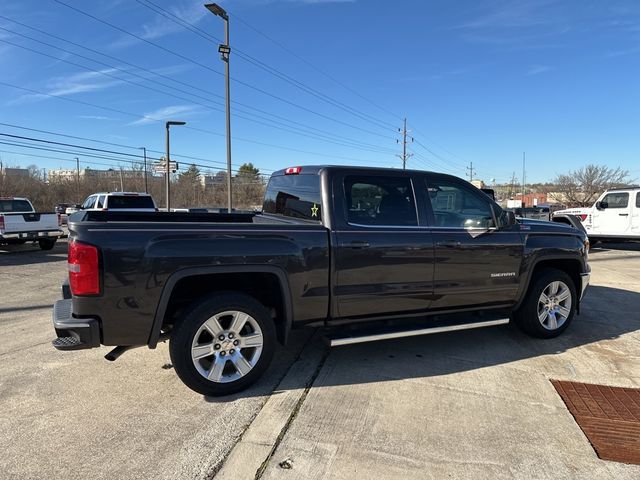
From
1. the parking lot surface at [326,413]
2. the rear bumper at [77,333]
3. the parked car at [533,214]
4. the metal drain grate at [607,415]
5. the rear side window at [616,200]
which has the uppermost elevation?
the rear side window at [616,200]

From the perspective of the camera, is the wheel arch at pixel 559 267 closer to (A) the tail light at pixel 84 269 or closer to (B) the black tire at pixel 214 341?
(B) the black tire at pixel 214 341

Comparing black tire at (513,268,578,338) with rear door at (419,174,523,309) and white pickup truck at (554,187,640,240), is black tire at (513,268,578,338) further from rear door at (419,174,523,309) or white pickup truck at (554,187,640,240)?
white pickup truck at (554,187,640,240)

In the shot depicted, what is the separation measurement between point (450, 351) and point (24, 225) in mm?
13487

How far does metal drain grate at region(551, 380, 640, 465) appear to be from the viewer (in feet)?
9.99

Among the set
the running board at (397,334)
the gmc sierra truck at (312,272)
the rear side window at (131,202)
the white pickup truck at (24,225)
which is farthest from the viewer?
the rear side window at (131,202)

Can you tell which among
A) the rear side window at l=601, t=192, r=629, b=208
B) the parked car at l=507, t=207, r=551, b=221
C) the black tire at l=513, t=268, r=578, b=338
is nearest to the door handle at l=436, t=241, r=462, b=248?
the black tire at l=513, t=268, r=578, b=338

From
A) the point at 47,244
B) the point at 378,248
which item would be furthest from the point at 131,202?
the point at 378,248

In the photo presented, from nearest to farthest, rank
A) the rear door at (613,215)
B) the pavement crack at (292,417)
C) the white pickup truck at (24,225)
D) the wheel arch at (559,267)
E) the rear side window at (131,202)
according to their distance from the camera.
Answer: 1. the pavement crack at (292,417)
2. the wheel arch at (559,267)
3. the white pickup truck at (24,225)
4. the rear door at (613,215)
5. the rear side window at (131,202)

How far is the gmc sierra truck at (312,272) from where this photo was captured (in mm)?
3305

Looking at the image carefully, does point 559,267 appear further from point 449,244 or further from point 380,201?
point 380,201

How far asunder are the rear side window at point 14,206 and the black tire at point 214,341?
14103 mm

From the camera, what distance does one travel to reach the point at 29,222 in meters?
13.7

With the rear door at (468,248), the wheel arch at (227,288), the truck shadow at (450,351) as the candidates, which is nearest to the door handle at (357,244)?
the wheel arch at (227,288)

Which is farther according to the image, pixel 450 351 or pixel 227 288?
pixel 450 351
